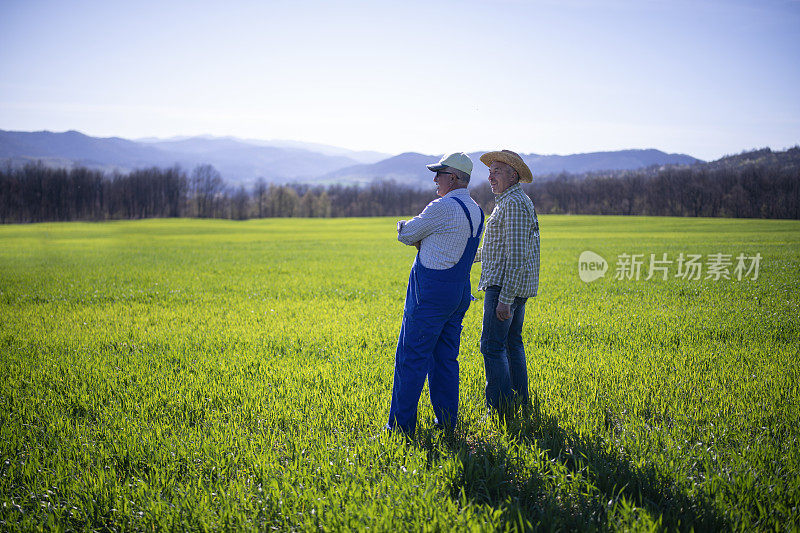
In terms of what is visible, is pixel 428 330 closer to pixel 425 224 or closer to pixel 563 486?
pixel 425 224

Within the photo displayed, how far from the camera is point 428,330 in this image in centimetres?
457

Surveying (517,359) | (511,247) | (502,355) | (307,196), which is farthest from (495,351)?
(307,196)

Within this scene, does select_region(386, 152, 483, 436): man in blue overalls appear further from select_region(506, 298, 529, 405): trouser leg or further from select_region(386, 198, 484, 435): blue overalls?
select_region(506, 298, 529, 405): trouser leg

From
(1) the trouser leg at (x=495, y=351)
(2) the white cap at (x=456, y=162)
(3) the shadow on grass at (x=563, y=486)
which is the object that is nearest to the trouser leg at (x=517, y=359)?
(1) the trouser leg at (x=495, y=351)

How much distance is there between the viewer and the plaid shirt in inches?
193

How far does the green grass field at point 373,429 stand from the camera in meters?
3.53

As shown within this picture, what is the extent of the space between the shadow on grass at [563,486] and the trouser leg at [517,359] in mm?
594

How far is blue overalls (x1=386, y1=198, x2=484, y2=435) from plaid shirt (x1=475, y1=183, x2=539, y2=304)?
0.35 m

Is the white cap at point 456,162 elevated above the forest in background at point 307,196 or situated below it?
below

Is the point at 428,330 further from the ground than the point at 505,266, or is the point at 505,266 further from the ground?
the point at 505,266

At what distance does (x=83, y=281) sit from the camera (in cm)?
1697

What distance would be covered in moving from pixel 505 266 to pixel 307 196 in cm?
12008

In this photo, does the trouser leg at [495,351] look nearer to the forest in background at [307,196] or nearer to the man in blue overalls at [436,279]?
the man in blue overalls at [436,279]

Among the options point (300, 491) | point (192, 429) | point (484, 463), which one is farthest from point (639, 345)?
point (192, 429)
